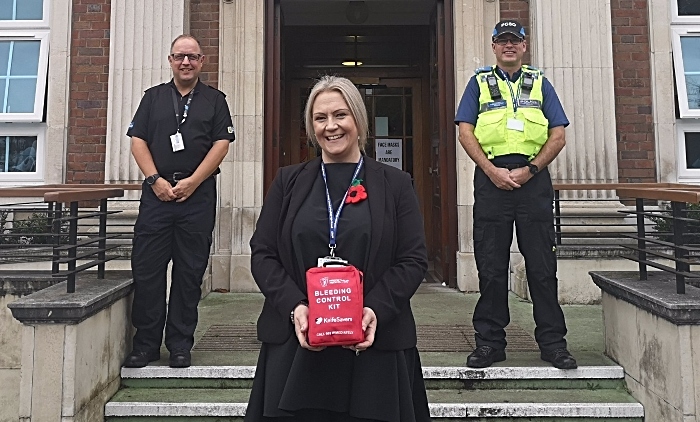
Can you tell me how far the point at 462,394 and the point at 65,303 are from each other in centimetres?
242

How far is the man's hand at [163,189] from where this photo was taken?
3.38m

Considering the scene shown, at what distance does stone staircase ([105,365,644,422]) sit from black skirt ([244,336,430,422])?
4.64ft

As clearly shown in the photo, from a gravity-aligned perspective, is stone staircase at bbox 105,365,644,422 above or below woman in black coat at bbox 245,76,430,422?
below

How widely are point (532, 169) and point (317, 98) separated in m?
1.82

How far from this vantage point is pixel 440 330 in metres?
4.48

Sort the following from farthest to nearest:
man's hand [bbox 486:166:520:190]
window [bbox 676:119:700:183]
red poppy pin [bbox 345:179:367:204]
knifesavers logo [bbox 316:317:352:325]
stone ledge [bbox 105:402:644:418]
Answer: window [bbox 676:119:700:183], man's hand [bbox 486:166:520:190], stone ledge [bbox 105:402:644:418], red poppy pin [bbox 345:179:367:204], knifesavers logo [bbox 316:317:352:325]

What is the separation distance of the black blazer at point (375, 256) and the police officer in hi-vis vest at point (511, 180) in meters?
1.49

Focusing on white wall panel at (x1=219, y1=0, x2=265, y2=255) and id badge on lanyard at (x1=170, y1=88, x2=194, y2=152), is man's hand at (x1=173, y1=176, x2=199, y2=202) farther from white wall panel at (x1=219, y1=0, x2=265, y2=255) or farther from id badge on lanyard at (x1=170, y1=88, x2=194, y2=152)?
white wall panel at (x1=219, y1=0, x2=265, y2=255)

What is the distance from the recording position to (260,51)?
6.20m

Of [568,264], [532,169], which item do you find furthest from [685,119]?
[532,169]

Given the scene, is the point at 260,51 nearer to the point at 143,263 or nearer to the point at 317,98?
the point at 143,263

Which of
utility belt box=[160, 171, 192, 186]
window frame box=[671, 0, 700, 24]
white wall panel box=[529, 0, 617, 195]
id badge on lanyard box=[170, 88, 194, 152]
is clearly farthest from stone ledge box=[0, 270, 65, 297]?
window frame box=[671, 0, 700, 24]

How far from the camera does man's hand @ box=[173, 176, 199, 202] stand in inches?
133

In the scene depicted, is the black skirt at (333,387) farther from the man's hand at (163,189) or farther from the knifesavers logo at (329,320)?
the man's hand at (163,189)
